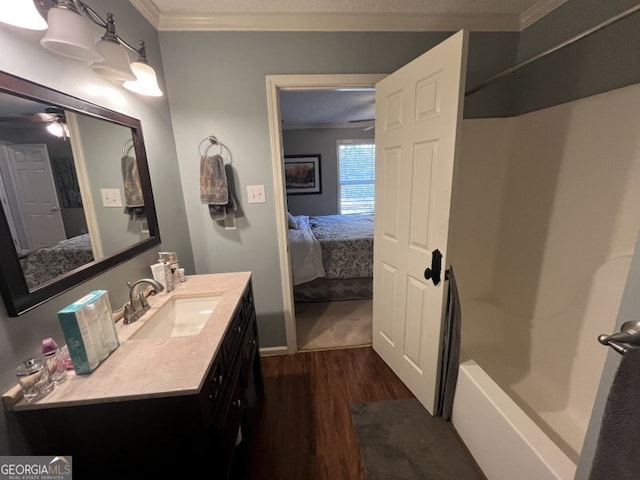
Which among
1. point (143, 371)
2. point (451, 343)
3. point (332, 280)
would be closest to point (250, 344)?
point (143, 371)

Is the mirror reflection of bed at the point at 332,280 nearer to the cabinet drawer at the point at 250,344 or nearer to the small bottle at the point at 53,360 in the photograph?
the cabinet drawer at the point at 250,344

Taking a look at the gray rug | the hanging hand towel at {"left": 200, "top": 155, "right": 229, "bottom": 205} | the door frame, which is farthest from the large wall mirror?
the gray rug

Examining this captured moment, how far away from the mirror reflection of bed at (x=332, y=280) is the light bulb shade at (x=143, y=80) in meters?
1.88

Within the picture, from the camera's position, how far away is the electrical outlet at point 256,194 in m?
1.99

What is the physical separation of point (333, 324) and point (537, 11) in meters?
2.77

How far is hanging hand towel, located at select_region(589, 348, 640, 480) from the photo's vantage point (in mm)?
586

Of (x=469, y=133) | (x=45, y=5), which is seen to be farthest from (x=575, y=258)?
(x=45, y=5)

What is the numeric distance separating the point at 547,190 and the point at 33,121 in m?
2.55

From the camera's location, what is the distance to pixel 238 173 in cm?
196

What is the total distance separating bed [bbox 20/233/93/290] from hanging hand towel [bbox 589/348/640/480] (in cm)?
159

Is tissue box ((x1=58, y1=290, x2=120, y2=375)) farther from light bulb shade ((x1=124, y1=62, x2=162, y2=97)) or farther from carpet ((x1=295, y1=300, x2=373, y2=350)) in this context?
carpet ((x1=295, y1=300, x2=373, y2=350))

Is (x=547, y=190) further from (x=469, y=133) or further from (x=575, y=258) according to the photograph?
(x=469, y=133)

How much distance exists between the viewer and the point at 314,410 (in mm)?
1767

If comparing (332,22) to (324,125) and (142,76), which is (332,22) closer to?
(142,76)
